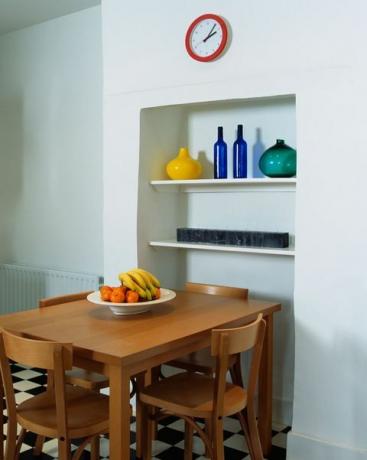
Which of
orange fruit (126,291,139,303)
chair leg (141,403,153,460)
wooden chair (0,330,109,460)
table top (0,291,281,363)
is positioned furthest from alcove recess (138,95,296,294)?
wooden chair (0,330,109,460)

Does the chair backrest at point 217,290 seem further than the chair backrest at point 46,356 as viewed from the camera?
Yes

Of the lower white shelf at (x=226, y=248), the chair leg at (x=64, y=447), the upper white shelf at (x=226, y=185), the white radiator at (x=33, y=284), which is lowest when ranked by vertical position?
the chair leg at (x=64, y=447)

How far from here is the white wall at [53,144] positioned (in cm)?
415

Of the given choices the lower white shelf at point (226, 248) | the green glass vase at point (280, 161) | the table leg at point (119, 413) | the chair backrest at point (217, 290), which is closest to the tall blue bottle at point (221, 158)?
the green glass vase at point (280, 161)

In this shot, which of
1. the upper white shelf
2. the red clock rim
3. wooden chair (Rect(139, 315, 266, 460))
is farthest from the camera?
the upper white shelf

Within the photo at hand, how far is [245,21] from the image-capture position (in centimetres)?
287

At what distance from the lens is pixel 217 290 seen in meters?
3.21

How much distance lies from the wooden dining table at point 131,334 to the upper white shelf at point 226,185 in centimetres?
65

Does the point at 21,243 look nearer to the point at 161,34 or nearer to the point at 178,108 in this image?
the point at 178,108

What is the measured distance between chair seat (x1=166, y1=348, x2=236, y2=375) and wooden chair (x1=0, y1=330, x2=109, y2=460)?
1.92 ft

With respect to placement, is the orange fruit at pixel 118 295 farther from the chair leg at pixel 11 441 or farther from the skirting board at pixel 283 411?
the skirting board at pixel 283 411

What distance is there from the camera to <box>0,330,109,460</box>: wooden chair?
6.59 feet

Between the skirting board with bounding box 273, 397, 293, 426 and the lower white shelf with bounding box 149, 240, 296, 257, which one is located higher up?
the lower white shelf with bounding box 149, 240, 296, 257

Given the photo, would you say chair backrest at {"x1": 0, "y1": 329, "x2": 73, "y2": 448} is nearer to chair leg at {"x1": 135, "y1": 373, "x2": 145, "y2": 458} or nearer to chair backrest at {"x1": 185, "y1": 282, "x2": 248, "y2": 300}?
chair leg at {"x1": 135, "y1": 373, "x2": 145, "y2": 458}
